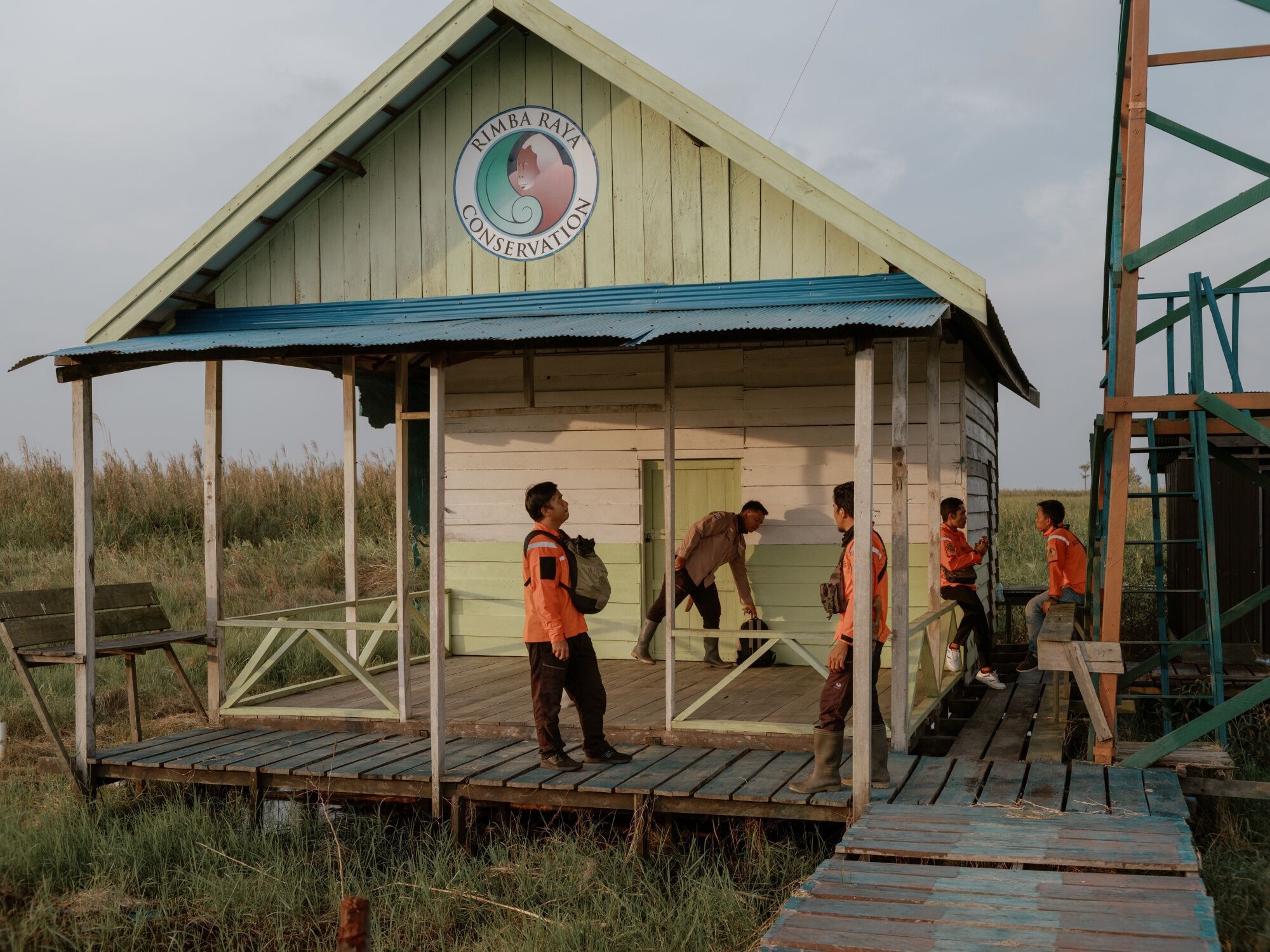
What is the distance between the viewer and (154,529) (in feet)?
69.9

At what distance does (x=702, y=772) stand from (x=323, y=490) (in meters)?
16.1

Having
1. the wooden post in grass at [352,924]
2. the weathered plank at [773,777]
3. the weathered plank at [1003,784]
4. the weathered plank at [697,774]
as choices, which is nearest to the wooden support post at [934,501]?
the weathered plank at [1003,784]

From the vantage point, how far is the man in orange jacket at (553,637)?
8062mm

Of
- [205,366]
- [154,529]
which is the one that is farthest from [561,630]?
[154,529]

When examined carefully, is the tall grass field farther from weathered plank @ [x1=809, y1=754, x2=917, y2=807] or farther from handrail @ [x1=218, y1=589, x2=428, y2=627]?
handrail @ [x1=218, y1=589, x2=428, y2=627]

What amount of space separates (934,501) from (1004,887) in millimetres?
5255

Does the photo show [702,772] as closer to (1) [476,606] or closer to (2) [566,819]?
(2) [566,819]

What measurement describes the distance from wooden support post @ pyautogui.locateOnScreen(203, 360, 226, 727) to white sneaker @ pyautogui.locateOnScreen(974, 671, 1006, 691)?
708cm

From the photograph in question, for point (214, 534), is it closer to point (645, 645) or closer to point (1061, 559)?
point (645, 645)

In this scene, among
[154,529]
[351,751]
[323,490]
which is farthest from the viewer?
[323,490]

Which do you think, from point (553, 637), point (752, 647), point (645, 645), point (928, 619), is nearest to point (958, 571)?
point (928, 619)

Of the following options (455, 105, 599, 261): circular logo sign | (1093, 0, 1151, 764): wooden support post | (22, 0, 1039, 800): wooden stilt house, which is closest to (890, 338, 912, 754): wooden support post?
(22, 0, 1039, 800): wooden stilt house

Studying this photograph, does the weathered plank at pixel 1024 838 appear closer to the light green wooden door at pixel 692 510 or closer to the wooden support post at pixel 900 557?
the wooden support post at pixel 900 557

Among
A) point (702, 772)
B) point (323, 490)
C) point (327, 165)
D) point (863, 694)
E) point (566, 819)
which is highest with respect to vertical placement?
point (327, 165)
